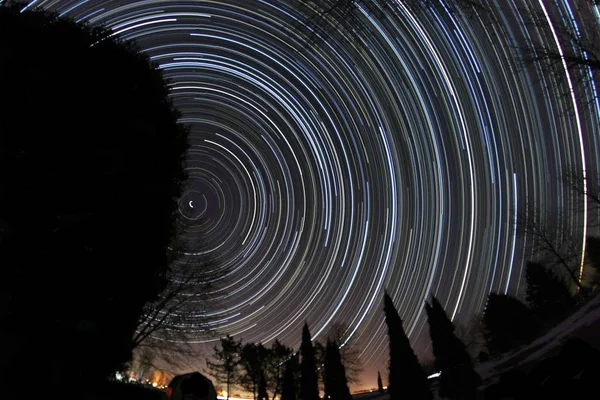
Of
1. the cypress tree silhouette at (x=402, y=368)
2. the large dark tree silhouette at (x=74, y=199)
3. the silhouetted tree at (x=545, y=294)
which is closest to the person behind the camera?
the large dark tree silhouette at (x=74, y=199)

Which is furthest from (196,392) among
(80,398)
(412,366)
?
(412,366)

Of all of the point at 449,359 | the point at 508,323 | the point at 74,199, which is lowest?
the point at 449,359

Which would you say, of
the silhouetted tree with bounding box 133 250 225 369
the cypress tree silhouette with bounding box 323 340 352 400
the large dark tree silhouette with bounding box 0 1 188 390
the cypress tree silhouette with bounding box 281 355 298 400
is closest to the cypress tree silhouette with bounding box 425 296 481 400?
the cypress tree silhouette with bounding box 323 340 352 400

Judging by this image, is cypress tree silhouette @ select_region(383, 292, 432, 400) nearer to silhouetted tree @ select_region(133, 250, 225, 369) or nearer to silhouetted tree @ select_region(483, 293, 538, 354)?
silhouetted tree @ select_region(483, 293, 538, 354)

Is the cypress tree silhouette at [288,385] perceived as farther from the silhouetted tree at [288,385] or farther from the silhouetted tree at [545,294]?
the silhouetted tree at [545,294]

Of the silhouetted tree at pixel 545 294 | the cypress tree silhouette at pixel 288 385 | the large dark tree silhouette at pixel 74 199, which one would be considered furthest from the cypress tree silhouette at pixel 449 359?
the large dark tree silhouette at pixel 74 199

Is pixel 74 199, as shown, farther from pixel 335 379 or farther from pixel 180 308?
pixel 335 379

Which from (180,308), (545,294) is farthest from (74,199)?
(545,294)
